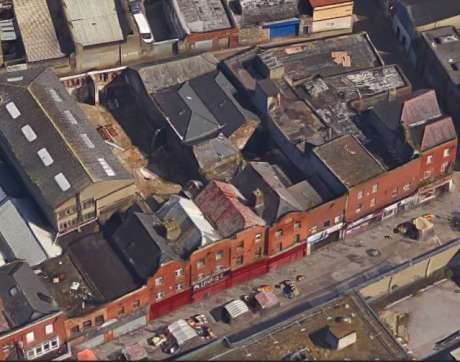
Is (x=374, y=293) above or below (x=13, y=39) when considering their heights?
below

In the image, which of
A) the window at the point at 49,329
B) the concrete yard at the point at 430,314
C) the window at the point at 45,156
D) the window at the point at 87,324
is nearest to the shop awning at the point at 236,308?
the window at the point at 87,324

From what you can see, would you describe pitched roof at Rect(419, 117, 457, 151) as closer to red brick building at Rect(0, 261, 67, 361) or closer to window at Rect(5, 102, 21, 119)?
red brick building at Rect(0, 261, 67, 361)

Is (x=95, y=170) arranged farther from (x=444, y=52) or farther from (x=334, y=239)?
(x=444, y=52)

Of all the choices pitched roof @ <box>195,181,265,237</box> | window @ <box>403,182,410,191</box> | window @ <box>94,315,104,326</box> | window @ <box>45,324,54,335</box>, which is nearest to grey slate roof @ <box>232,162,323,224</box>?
pitched roof @ <box>195,181,265,237</box>

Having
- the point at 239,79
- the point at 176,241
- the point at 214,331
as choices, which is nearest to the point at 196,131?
the point at 239,79

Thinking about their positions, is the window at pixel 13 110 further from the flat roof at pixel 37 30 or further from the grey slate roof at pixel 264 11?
the grey slate roof at pixel 264 11

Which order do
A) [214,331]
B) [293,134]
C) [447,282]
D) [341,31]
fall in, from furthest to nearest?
1. [341,31]
2. [293,134]
3. [447,282]
4. [214,331]
